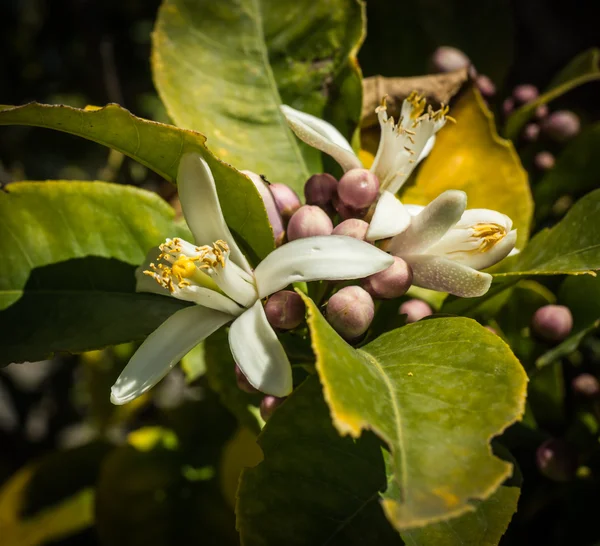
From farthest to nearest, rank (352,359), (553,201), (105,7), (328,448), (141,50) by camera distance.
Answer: (141,50) < (105,7) < (553,201) < (328,448) < (352,359)

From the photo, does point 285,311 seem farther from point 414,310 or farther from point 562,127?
point 562,127

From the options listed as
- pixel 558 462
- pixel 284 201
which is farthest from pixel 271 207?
pixel 558 462

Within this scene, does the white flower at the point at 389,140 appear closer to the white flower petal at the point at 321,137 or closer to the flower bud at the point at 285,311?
the white flower petal at the point at 321,137

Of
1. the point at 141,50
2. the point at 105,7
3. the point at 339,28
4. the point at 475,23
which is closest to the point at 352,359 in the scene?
the point at 339,28

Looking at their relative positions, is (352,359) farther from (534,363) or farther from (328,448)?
(534,363)

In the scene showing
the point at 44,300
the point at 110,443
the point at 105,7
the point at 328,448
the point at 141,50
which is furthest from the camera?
the point at 141,50

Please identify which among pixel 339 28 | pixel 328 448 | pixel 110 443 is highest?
pixel 339 28

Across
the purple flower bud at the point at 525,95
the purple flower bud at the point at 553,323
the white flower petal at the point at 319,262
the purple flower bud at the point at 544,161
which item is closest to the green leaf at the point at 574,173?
the purple flower bud at the point at 544,161

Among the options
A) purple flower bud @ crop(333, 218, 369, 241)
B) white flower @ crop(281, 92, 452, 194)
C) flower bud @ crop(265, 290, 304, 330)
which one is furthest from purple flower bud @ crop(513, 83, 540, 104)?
flower bud @ crop(265, 290, 304, 330)
